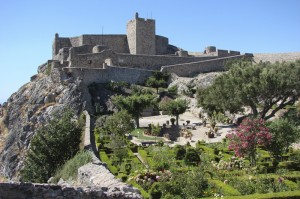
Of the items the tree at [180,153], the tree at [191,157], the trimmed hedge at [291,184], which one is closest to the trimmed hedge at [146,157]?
the tree at [180,153]

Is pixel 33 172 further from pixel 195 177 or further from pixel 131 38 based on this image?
pixel 131 38

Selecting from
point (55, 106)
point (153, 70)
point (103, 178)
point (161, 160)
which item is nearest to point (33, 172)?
point (161, 160)

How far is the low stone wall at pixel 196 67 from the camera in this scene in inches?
1987

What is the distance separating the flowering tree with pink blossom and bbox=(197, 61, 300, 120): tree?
42.3 ft

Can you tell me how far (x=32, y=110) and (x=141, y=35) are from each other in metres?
18.3

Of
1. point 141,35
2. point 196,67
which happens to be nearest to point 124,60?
point 141,35

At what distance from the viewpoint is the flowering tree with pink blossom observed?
19406 millimetres

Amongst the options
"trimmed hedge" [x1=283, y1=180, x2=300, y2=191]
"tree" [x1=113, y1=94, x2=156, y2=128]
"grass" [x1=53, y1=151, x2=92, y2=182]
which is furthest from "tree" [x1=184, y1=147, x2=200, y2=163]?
"tree" [x1=113, y1=94, x2=156, y2=128]

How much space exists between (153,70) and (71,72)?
10.5 m

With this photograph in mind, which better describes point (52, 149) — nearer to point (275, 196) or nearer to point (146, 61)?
point (275, 196)

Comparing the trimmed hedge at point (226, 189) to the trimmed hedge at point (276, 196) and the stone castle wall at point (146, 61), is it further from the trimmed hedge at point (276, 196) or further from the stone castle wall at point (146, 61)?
the stone castle wall at point (146, 61)

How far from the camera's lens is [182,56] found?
5491 cm

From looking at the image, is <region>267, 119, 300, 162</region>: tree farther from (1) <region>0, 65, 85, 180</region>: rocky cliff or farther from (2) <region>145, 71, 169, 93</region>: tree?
(2) <region>145, 71, 169, 93</region>: tree

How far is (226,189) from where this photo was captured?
14.1m
